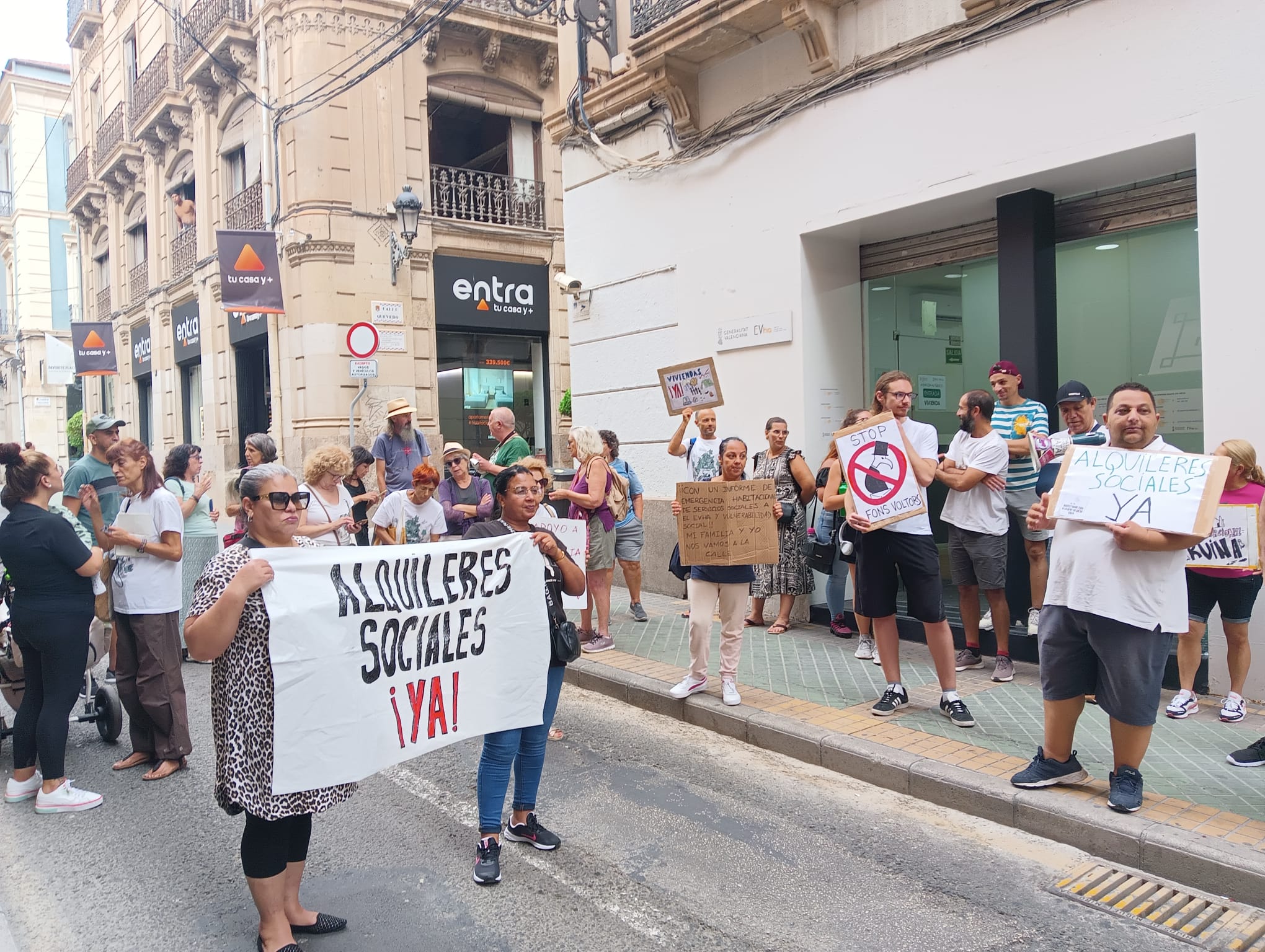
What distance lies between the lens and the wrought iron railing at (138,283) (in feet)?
84.8

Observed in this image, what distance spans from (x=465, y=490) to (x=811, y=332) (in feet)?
11.9

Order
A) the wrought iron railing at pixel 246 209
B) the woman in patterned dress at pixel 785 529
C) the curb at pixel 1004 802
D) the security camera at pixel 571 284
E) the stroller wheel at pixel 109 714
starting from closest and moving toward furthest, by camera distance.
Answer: the curb at pixel 1004 802 → the stroller wheel at pixel 109 714 → the woman in patterned dress at pixel 785 529 → the security camera at pixel 571 284 → the wrought iron railing at pixel 246 209

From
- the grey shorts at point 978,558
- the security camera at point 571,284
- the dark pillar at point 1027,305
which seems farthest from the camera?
the security camera at point 571,284

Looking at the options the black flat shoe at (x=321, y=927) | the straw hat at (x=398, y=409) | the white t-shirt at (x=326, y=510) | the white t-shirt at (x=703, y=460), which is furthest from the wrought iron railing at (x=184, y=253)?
the black flat shoe at (x=321, y=927)

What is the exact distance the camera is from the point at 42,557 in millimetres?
4621

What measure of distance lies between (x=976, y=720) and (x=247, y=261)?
45.5 feet

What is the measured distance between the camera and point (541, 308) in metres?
19.8

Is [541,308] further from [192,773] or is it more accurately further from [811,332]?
[192,773]

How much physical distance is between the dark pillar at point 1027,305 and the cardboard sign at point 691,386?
2.41 meters

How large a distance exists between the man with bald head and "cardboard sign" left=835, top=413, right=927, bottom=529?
11.1ft

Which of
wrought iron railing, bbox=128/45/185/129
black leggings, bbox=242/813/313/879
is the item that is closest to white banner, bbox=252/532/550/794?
black leggings, bbox=242/813/313/879

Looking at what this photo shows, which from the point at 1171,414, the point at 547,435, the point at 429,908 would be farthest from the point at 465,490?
the point at 547,435

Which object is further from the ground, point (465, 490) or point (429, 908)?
point (465, 490)

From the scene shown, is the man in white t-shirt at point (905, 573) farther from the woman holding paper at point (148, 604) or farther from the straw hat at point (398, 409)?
the straw hat at point (398, 409)
